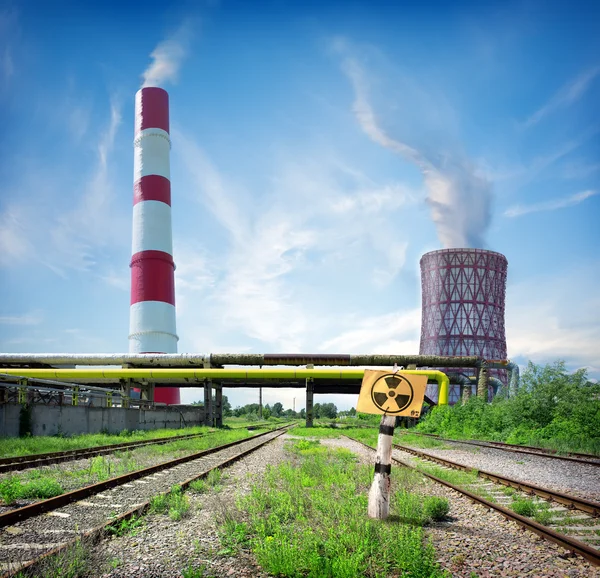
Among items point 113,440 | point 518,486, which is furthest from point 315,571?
point 113,440

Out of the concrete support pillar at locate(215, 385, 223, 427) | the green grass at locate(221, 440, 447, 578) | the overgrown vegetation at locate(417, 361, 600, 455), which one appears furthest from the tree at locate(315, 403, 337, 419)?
the green grass at locate(221, 440, 447, 578)

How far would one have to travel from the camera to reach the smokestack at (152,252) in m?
32.0

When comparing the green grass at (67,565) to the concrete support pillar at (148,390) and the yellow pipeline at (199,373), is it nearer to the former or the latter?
the yellow pipeline at (199,373)

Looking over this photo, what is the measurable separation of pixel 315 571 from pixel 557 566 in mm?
2058

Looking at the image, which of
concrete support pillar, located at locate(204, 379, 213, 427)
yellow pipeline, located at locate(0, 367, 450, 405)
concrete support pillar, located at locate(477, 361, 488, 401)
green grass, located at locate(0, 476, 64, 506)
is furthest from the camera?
concrete support pillar, located at locate(477, 361, 488, 401)

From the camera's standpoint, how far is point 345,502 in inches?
224

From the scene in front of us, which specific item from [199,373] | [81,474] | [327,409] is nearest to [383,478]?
[81,474]

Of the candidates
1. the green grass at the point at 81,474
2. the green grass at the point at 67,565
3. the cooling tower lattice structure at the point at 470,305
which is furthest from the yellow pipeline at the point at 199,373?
the cooling tower lattice structure at the point at 470,305

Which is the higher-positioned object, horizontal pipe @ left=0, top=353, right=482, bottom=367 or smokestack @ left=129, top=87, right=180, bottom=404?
smokestack @ left=129, top=87, right=180, bottom=404

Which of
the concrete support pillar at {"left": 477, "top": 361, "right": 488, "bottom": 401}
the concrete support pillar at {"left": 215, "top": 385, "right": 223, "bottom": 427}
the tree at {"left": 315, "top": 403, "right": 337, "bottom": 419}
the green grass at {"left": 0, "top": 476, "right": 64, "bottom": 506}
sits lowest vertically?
the tree at {"left": 315, "top": 403, "right": 337, "bottom": 419}

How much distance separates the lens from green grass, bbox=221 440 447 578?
3.72 m

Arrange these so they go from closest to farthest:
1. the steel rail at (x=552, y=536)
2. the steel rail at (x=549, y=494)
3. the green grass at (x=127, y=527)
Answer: the steel rail at (x=552, y=536), the green grass at (x=127, y=527), the steel rail at (x=549, y=494)

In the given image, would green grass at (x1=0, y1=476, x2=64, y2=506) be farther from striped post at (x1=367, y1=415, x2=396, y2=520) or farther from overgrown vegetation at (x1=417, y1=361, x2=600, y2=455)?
overgrown vegetation at (x1=417, y1=361, x2=600, y2=455)

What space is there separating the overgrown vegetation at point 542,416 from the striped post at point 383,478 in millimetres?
10733
